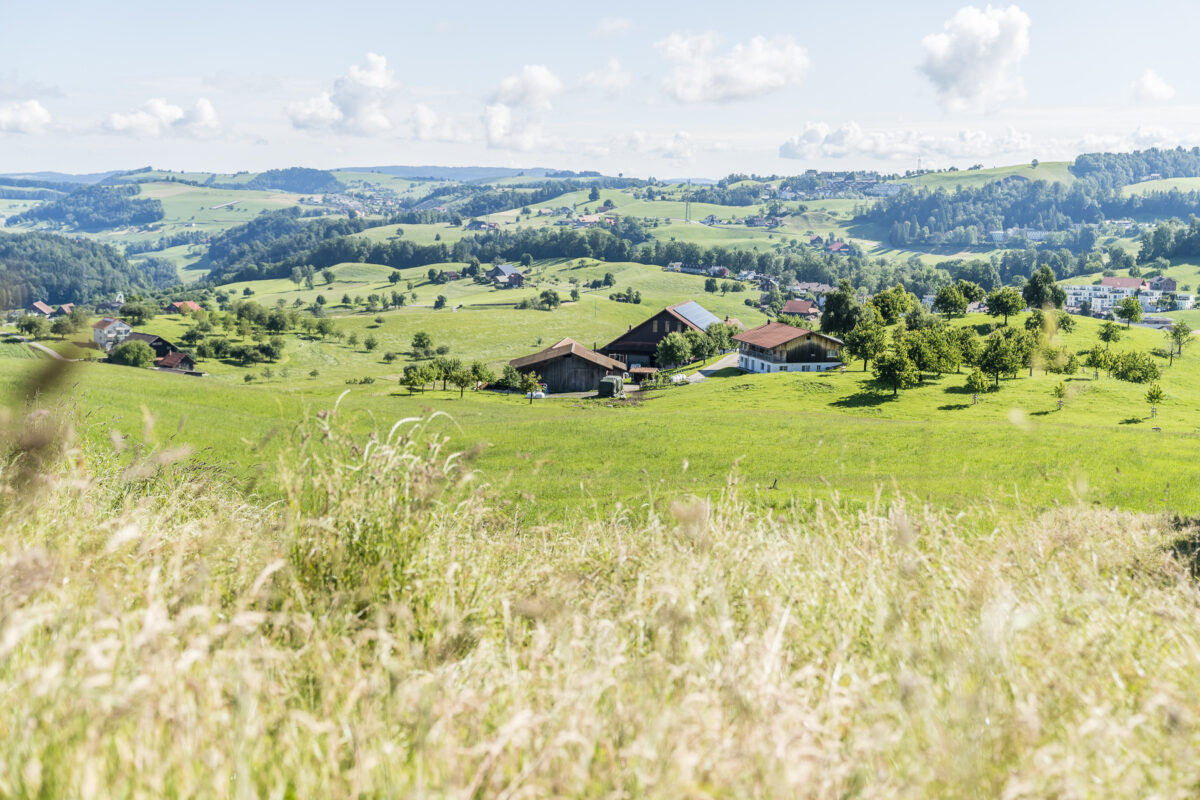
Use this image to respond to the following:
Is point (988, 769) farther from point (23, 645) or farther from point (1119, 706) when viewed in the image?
point (23, 645)

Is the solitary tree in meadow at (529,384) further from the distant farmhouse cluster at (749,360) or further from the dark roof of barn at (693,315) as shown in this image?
the dark roof of barn at (693,315)

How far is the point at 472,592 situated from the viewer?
5.18m

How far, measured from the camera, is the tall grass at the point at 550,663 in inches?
114

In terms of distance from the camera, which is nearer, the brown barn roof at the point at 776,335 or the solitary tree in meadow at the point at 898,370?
the solitary tree in meadow at the point at 898,370

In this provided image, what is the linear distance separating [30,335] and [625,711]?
430 feet

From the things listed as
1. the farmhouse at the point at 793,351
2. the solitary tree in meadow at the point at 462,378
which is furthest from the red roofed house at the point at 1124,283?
the solitary tree in meadow at the point at 462,378

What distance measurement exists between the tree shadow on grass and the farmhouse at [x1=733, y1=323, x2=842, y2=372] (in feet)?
71.9

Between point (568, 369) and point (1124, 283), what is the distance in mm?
170671

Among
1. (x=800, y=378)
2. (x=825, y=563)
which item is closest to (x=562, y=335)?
(x=800, y=378)

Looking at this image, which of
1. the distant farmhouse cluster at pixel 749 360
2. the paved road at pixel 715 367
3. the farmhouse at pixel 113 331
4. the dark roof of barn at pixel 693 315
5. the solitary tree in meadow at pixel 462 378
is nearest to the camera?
the solitary tree in meadow at pixel 462 378

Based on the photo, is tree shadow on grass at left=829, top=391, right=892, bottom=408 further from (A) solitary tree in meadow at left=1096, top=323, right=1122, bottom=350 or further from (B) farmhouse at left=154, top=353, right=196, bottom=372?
(B) farmhouse at left=154, top=353, right=196, bottom=372

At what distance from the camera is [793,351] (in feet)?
280

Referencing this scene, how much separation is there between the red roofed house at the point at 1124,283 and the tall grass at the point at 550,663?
219096 mm

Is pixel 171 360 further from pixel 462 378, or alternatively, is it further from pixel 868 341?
pixel 868 341
